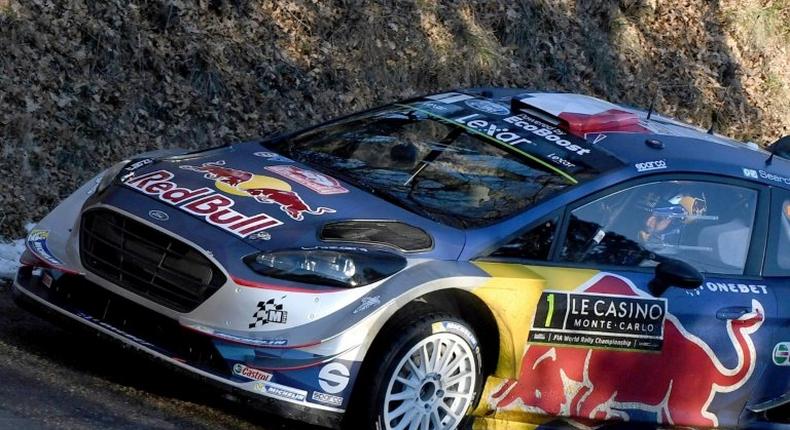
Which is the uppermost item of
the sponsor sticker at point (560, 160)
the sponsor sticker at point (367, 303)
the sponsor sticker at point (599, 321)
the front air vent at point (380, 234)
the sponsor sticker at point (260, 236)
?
the sponsor sticker at point (560, 160)

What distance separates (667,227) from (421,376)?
167 cm

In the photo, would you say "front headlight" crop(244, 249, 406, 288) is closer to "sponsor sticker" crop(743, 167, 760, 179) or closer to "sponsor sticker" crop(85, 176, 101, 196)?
"sponsor sticker" crop(85, 176, 101, 196)

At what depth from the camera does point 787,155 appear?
718cm

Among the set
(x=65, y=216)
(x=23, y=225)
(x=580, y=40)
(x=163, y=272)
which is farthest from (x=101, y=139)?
(x=580, y=40)

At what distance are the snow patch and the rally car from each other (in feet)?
4.80

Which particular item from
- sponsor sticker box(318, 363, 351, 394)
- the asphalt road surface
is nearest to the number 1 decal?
sponsor sticker box(318, 363, 351, 394)

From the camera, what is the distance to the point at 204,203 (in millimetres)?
5512

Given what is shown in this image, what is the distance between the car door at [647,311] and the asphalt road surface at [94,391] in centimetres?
126

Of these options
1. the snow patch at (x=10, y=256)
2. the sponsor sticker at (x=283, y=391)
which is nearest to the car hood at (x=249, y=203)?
the sponsor sticker at (x=283, y=391)

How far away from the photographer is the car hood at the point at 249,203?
530 cm

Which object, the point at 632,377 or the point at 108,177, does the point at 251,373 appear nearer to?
the point at 108,177

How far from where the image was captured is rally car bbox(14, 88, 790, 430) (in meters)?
5.13

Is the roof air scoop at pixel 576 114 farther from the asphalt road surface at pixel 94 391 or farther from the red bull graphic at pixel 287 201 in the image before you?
the asphalt road surface at pixel 94 391

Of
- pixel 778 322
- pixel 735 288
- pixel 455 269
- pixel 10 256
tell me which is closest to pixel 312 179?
pixel 455 269
